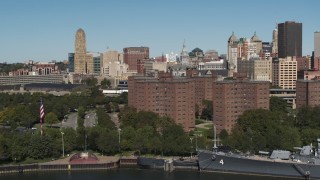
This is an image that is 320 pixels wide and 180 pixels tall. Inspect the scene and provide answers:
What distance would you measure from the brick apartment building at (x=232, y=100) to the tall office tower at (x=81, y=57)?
8378cm

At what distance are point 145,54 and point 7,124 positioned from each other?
90.5 metres

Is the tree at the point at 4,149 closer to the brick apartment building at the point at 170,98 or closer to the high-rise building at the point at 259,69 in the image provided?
the brick apartment building at the point at 170,98

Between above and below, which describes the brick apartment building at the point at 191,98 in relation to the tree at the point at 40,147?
above

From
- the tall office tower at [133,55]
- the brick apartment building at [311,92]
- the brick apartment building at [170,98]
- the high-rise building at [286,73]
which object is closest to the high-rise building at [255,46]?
the tall office tower at [133,55]

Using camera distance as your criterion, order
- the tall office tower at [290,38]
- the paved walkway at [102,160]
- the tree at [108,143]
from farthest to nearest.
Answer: the tall office tower at [290,38], the tree at [108,143], the paved walkway at [102,160]

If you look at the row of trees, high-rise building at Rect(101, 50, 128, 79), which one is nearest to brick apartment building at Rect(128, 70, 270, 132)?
the row of trees

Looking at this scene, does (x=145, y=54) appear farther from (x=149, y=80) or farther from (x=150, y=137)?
(x=150, y=137)

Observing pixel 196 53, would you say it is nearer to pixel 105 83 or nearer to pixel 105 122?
pixel 105 83

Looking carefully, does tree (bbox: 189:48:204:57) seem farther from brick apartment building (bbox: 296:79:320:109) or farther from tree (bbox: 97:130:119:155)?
tree (bbox: 97:130:119:155)

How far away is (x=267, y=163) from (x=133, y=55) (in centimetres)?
10954

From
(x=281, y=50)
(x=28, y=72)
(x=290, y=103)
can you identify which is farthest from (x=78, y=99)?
(x=281, y=50)

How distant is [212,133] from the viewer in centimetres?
5097

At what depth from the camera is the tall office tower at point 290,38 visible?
131875 millimetres

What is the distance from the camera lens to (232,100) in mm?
53469
